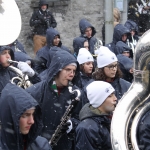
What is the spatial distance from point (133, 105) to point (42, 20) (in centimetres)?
900

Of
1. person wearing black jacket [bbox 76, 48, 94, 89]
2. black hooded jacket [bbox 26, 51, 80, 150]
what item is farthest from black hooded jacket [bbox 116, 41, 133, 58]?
black hooded jacket [bbox 26, 51, 80, 150]

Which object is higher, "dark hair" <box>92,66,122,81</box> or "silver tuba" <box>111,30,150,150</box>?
"silver tuba" <box>111,30,150,150</box>

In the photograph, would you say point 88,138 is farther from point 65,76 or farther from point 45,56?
point 45,56

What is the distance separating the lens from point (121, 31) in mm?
8680

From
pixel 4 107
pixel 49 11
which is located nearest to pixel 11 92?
pixel 4 107

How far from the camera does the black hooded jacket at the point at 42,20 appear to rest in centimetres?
1117

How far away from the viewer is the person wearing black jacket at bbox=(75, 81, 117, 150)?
12.5 ft

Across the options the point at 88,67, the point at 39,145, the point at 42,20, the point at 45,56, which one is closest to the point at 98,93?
the point at 39,145

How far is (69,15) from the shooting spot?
12.5 metres

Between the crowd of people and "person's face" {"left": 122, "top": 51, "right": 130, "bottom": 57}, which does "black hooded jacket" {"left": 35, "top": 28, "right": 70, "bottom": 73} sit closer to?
the crowd of people

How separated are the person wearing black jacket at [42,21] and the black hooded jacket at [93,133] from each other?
290 inches

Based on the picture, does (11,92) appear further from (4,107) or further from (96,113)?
(96,113)

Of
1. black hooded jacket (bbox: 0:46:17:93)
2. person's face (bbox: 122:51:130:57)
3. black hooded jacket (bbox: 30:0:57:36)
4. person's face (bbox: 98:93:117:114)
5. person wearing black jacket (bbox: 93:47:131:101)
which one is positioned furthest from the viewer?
black hooded jacket (bbox: 30:0:57:36)

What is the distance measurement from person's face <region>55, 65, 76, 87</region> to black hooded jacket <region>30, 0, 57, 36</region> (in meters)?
6.53
